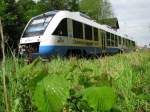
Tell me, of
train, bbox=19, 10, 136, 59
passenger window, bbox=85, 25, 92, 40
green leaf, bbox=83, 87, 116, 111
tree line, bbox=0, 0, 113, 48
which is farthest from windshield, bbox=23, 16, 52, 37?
green leaf, bbox=83, 87, 116, 111

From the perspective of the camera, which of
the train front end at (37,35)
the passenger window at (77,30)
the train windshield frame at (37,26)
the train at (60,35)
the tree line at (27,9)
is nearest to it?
the train front end at (37,35)

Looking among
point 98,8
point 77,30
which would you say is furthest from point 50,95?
point 98,8

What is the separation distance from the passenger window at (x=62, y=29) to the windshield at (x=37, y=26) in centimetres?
58

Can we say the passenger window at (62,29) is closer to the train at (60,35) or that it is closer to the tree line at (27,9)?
the train at (60,35)

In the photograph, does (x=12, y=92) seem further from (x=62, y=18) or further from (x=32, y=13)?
(x=32, y=13)

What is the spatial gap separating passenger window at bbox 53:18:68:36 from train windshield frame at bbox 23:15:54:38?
561mm

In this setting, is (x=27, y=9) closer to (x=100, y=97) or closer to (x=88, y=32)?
(x=88, y=32)

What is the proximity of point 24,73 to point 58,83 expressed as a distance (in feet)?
1.53

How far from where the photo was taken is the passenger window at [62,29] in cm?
1970

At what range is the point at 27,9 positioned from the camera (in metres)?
53.5

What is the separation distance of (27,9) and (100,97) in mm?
52551

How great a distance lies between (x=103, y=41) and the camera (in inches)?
1018

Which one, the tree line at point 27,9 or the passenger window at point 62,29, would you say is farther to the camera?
the tree line at point 27,9

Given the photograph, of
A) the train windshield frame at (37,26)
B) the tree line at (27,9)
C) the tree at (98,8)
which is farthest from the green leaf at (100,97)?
the tree at (98,8)
